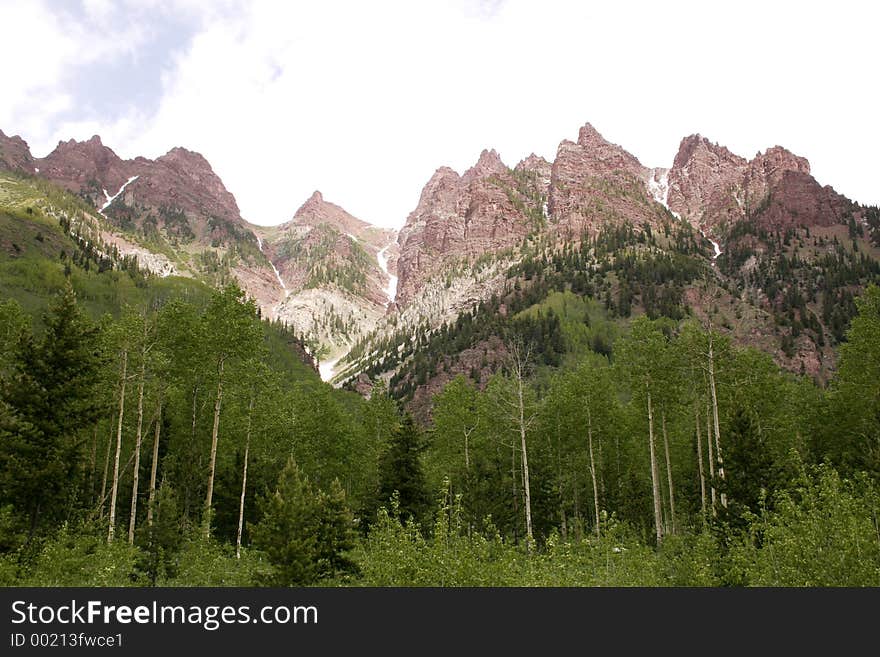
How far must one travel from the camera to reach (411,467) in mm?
38781

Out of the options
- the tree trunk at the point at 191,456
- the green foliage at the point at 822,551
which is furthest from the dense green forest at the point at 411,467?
the tree trunk at the point at 191,456

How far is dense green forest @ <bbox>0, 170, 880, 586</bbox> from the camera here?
19.2m

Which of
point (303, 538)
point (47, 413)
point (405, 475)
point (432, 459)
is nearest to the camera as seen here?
point (303, 538)

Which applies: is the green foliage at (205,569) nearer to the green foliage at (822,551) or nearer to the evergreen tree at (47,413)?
the evergreen tree at (47,413)

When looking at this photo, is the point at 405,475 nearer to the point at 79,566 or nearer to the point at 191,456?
the point at 191,456

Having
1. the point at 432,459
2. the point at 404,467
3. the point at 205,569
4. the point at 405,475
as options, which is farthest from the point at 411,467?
the point at 205,569

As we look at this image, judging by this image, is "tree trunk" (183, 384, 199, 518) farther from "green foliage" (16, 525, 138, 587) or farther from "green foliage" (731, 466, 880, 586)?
"green foliage" (731, 466, 880, 586)

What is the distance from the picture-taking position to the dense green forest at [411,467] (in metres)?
19.2

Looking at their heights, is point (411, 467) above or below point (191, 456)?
below
